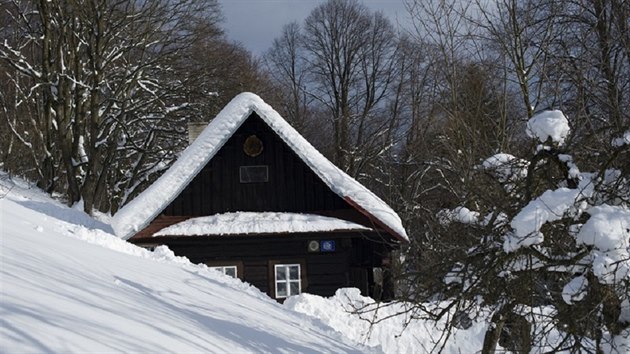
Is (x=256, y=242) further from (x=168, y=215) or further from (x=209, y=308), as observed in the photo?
(x=209, y=308)

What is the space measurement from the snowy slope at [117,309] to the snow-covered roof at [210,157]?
497cm

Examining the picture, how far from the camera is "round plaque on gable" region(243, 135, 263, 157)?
1625 cm

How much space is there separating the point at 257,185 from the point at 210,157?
128cm

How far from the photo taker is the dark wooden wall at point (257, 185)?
15938 mm

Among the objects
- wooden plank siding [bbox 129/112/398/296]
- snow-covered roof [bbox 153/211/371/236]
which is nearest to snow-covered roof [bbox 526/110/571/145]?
snow-covered roof [bbox 153/211/371/236]

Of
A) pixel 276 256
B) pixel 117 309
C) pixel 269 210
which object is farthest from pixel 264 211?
pixel 117 309

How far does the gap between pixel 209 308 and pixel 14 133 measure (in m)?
19.6

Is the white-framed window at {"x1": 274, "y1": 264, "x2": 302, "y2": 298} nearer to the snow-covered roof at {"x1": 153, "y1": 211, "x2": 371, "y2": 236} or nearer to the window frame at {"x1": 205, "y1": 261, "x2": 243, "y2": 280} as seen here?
the window frame at {"x1": 205, "y1": 261, "x2": 243, "y2": 280}

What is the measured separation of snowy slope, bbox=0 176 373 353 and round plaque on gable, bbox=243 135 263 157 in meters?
6.48

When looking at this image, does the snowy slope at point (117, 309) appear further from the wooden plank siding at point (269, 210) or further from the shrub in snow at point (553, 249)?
the wooden plank siding at point (269, 210)

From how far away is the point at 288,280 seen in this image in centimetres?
1595

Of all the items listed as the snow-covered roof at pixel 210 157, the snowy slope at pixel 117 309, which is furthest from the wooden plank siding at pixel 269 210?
the snowy slope at pixel 117 309

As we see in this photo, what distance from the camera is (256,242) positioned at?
15859 millimetres

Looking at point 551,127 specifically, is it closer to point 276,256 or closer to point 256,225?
point 256,225
